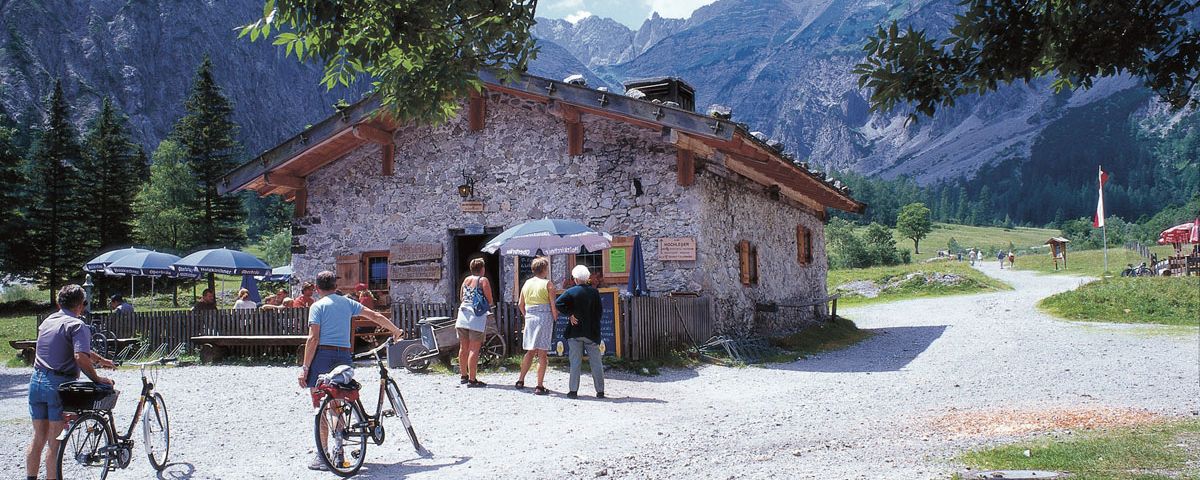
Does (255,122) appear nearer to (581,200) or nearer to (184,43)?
(184,43)

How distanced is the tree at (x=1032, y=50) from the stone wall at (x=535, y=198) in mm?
8051

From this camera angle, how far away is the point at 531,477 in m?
5.49

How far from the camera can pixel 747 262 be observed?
14508 millimetres

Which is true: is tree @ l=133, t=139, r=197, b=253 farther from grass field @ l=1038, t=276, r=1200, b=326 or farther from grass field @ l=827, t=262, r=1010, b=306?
grass field @ l=1038, t=276, r=1200, b=326

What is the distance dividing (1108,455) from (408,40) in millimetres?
5284

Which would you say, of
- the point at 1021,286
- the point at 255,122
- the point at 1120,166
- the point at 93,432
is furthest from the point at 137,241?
the point at 1120,166

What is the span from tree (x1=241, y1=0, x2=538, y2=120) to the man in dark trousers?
2.87 m

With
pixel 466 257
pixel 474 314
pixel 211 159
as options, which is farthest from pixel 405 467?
pixel 211 159

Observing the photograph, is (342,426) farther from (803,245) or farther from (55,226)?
(55,226)

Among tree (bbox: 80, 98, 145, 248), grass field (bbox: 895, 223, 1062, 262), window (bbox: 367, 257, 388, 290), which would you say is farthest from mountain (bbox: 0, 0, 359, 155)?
window (bbox: 367, 257, 388, 290)

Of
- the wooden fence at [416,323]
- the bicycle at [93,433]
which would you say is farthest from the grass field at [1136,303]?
the bicycle at [93,433]

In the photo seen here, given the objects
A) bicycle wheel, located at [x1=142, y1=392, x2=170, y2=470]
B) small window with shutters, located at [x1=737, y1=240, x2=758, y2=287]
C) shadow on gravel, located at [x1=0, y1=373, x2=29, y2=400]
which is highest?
small window with shutters, located at [x1=737, y1=240, x2=758, y2=287]

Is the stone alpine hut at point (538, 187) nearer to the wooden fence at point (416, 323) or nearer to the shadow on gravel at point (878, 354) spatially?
the wooden fence at point (416, 323)

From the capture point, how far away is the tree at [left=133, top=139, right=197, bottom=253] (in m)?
38.8
